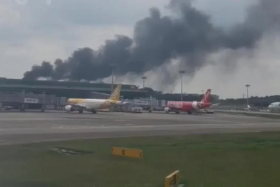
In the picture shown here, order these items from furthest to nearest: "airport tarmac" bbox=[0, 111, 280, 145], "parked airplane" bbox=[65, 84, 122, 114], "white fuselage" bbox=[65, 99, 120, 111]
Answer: "white fuselage" bbox=[65, 99, 120, 111]
"parked airplane" bbox=[65, 84, 122, 114]
"airport tarmac" bbox=[0, 111, 280, 145]

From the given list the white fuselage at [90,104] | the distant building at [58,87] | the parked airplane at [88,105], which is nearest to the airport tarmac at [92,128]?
the parked airplane at [88,105]

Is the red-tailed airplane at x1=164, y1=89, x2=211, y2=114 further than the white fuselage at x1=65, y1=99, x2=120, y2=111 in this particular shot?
Yes

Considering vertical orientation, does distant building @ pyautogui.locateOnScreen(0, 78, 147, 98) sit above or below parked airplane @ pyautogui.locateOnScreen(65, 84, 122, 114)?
above

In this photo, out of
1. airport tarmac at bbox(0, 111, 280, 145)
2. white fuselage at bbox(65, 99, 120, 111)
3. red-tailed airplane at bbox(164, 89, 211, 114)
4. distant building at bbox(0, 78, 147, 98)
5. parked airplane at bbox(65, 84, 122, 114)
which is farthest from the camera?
distant building at bbox(0, 78, 147, 98)

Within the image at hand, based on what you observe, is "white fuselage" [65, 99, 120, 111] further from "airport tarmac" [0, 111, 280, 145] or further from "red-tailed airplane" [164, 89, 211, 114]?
"airport tarmac" [0, 111, 280, 145]

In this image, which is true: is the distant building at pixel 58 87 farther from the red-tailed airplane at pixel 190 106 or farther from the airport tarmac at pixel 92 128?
the airport tarmac at pixel 92 128

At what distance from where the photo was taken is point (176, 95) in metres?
176

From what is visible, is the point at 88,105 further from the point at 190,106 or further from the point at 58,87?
the point at 58,87

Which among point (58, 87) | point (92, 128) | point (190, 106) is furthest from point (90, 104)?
Answer: point (58, 87)

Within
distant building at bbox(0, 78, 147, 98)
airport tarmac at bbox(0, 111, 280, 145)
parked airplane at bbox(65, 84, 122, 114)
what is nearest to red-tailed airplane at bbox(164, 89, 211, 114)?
parked airplane at bbox(65, 84, 122, 114)

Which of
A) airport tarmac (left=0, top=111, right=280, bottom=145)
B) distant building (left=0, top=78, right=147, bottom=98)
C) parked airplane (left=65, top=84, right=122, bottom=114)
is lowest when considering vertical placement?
airport tarmac (left=0, top=111, right=280, bottom=145)

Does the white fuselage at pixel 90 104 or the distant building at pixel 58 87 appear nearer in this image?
the white fuselage at pixel 90 104

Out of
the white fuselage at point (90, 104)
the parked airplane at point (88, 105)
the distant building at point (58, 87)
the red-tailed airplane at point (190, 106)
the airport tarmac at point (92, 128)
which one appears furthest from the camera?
the distant building at point (58, 87)

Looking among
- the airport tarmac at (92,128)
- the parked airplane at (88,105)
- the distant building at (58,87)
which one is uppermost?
the distant building at (58,87)
